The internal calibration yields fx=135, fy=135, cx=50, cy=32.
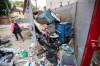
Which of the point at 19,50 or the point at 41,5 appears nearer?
the point at 19,50

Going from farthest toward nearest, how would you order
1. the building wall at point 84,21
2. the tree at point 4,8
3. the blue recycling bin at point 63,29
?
1. the tree at point 4,8
2. the blue recycling bin at point 63,29
3. the building wall at point 84,21

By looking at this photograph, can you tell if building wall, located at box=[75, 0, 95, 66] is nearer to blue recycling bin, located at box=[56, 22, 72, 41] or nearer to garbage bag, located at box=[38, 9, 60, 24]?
blue recycling bin, located at box=[56, 22, 72, 41]

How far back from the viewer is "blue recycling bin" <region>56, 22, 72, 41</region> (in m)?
8.29

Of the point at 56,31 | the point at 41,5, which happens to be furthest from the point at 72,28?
the point at 41,5

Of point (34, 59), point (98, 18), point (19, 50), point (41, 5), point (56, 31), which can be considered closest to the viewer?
point (98, 18)

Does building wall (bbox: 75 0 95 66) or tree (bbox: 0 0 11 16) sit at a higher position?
tree (bbox: 0 0 11 16)

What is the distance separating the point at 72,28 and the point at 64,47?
6.27 feet

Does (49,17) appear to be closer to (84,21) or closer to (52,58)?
(52,58)

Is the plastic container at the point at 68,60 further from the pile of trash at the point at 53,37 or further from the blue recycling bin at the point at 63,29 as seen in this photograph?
the blue recycling bin at the point at 63,29

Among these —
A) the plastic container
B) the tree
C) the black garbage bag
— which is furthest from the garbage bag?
the tree

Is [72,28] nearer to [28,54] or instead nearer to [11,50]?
[28,54]

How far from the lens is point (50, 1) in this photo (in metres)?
15.9

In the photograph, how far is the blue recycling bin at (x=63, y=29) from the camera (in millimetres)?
8289

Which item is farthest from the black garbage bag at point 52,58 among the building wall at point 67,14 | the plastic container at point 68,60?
the building wall at point 67,14
